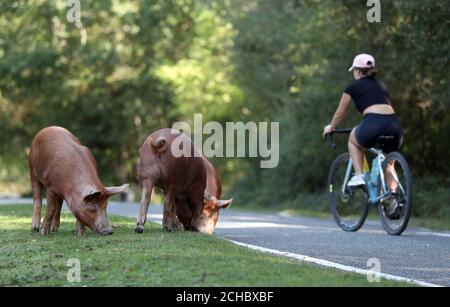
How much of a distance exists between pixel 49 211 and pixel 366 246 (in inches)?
152

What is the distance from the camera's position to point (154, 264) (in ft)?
A: 29.7

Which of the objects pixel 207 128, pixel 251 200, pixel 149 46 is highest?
pixel 149 46

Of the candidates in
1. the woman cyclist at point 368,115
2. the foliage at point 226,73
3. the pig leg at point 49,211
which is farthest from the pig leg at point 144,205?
the foliage at point 226,73

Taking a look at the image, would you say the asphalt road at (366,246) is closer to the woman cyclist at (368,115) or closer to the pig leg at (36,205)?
the woman cyclist at (368,115)

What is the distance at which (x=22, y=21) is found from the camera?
46219mm

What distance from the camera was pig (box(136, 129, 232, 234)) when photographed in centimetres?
1260

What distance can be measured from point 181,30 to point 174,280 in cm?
4065

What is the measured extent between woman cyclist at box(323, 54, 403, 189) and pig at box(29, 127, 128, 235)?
3.69 metres

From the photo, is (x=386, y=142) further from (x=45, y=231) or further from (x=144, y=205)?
(x=45, y=231)

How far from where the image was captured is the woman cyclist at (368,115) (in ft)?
47.0

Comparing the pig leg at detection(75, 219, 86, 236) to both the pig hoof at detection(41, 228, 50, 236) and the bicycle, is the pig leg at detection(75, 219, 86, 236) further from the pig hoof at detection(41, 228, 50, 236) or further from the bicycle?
the bicycle
